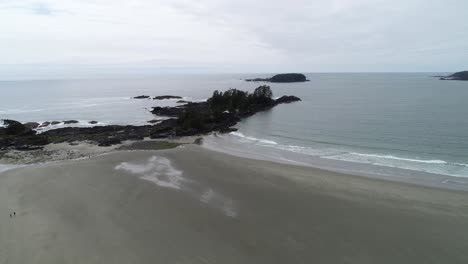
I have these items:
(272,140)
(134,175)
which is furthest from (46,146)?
(272,140)

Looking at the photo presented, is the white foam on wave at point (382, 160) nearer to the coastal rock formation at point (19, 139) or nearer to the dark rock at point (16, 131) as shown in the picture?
the coastal rock formation at point (19, 139)

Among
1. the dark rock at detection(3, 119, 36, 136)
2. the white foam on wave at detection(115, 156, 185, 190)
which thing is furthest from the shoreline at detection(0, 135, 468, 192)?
the dark rock at detection(3, 119, 36, 136)

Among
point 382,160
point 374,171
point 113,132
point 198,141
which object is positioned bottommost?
point 374,171

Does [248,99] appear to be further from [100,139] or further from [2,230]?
[2,230]

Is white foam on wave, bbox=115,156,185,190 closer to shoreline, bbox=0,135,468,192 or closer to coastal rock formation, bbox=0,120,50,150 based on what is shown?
shoreline, bbox=0,135,468,192

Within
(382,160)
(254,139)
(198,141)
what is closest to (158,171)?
(198,141)

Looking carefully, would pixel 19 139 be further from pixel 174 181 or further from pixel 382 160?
pixel 382 160

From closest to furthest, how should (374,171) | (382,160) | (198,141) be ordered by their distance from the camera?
(374,171) < (382,160) < (198,141)
